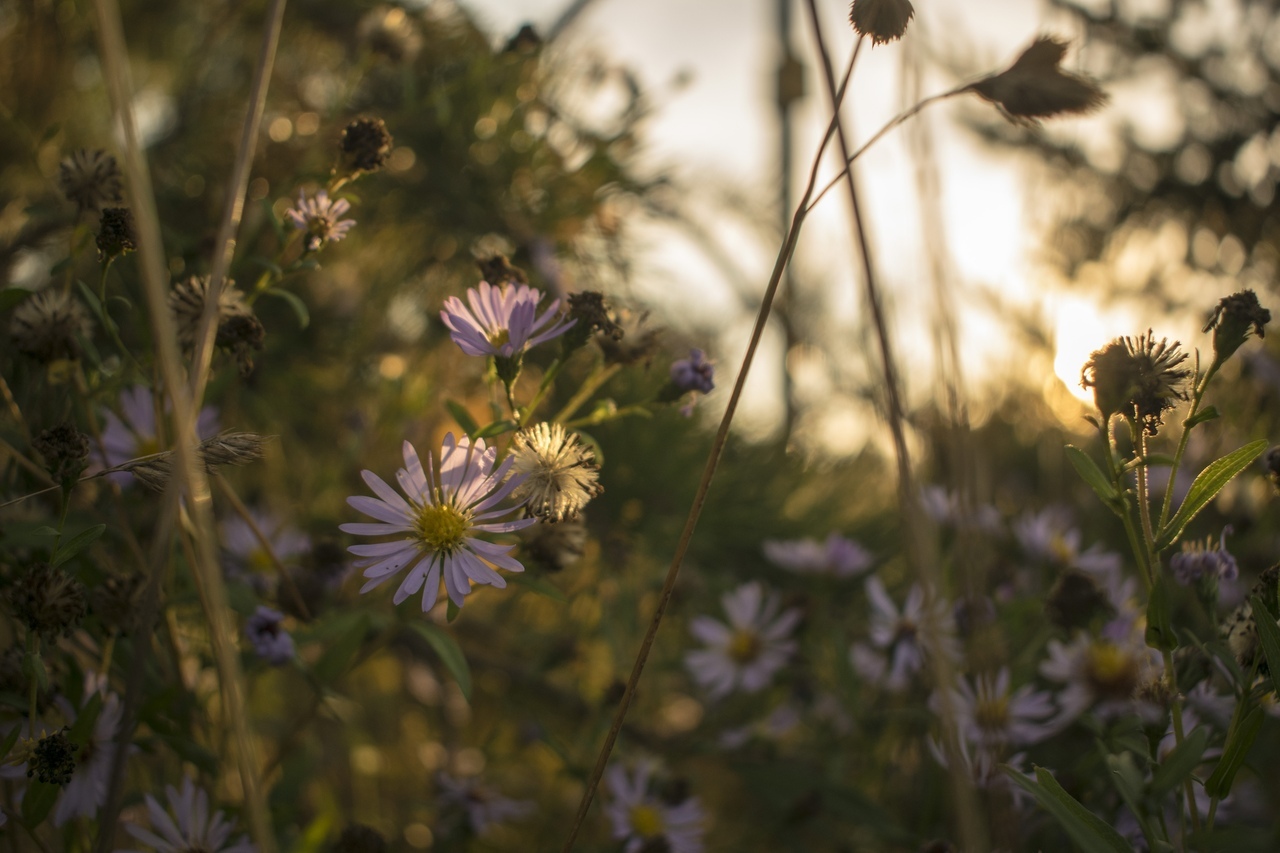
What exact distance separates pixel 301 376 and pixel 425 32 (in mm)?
296

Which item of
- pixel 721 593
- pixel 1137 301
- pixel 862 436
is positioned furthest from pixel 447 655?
pixel 1137 301

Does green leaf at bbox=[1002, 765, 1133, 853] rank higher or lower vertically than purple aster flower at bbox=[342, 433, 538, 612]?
lower

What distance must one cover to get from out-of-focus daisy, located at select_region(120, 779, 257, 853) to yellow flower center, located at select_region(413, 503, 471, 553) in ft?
0.55

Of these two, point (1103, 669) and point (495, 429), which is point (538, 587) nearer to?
point (495, 429)

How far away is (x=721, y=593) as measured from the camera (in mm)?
715

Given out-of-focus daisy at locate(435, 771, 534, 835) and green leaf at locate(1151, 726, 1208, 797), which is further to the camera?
out-of-focus daisy at locate(435, 771, 534, 835)

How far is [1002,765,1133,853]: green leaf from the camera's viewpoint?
0.97 feet

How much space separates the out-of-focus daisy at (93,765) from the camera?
39cm

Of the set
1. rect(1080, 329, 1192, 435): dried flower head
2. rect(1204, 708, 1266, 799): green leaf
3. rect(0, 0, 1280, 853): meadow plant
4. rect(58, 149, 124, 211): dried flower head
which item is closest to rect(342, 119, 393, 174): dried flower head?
rect(0, 0, 1280, 853): meadow plant

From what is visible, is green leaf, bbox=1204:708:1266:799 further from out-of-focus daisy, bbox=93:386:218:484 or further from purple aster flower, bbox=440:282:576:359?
out-of-focus daisy, bbox=93:386:218:484

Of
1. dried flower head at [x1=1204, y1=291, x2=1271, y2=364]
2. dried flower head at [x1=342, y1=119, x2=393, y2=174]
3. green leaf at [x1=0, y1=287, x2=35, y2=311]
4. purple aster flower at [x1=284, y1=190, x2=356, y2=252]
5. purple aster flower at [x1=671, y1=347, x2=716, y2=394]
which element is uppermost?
dried flower head at [x1=342, y1=119, x2=393, y2=174]

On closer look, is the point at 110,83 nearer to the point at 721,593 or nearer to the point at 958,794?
the point at 958,794

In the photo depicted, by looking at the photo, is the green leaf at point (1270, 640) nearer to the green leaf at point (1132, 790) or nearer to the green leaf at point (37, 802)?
the green leaf at point (1132, 790)

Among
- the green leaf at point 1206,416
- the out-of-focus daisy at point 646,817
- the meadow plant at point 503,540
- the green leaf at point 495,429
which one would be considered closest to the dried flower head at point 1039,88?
the meadow plant at point 503,540
